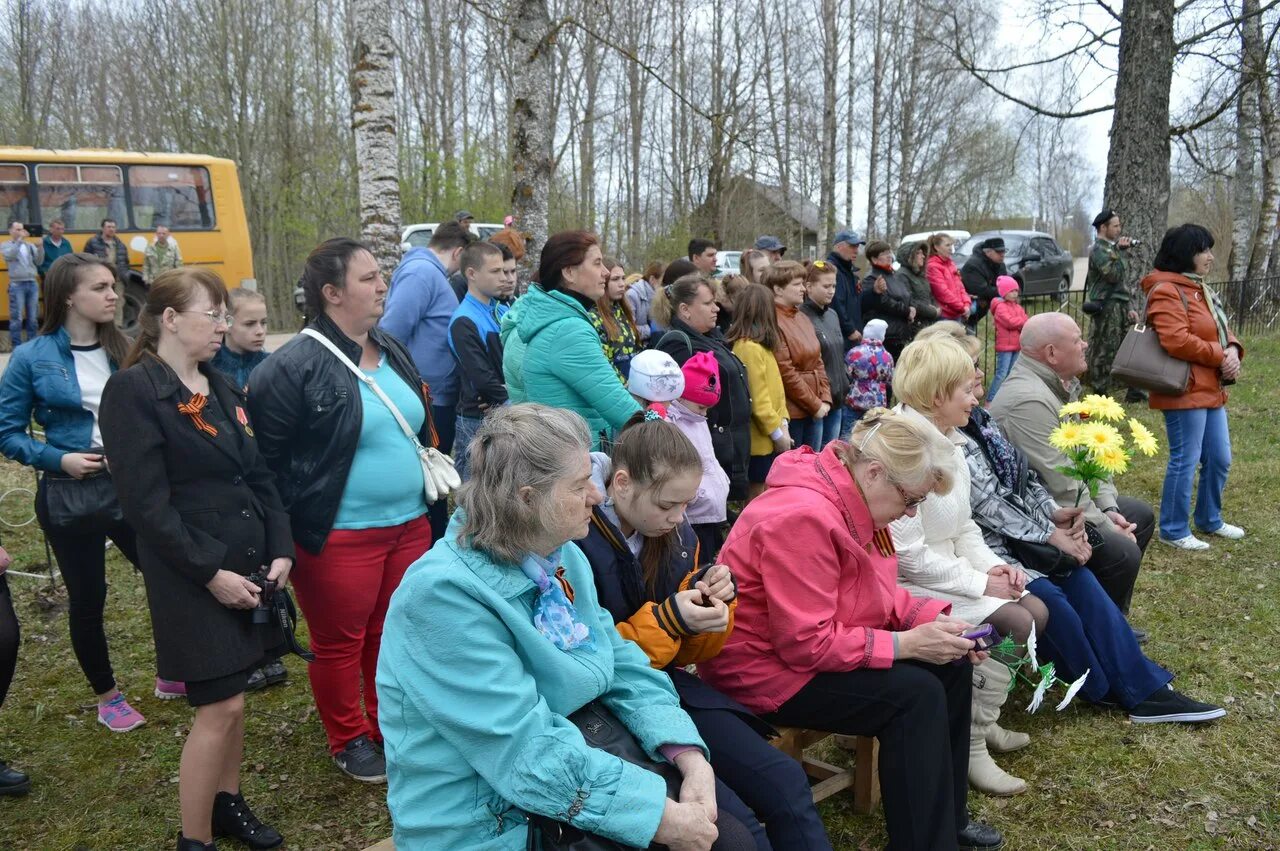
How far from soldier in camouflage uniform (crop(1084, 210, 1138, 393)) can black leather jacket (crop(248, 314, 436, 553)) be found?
836 centimetres

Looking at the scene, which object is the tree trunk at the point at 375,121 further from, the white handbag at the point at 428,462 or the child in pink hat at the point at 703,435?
the white handbag at the point at 428,462

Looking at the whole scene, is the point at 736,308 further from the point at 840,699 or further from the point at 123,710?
the point at 123,710

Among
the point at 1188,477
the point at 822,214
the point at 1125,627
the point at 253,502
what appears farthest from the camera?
the point at 822,214

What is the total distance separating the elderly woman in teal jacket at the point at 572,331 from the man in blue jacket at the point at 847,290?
459 cm

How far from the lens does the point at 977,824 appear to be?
313 cm

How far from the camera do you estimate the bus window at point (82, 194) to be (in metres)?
13.7

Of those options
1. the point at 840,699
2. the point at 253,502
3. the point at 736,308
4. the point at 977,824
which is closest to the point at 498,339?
the point at 736,308

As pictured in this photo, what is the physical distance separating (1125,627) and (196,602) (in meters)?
3.61

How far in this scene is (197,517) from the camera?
2828 mm

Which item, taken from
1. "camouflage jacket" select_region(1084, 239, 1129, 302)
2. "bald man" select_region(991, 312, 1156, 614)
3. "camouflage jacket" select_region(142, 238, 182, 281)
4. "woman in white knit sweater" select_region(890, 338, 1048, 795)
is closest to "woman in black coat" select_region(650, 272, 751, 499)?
"bald man" select_region(991, 312, 1156, 614)

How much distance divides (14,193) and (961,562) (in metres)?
14.9

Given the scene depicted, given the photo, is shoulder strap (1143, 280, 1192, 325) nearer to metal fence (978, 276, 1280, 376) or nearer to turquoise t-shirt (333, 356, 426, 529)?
turquoise t-shirt (333, 356, 426, 529)

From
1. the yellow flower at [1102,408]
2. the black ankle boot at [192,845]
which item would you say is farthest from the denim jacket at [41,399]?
the yellow flower at [1102,408]

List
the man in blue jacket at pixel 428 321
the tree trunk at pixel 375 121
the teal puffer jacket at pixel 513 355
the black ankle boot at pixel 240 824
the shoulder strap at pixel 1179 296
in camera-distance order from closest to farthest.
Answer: the black ankle boot at pixel 240 824, the teal puffer jacket at pixel 513 355, the man in blue jacket at pixel 428 321, the shoulder strap at pixel 1179 296, the tree trunk at pixel 375 121
